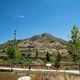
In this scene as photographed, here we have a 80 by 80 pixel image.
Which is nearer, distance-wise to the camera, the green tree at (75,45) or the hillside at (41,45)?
the green tree at (75,45)

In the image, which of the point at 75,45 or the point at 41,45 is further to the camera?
the point at 41,45

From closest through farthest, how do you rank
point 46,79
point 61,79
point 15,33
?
point 61,79 < point 46,79 < point 15,33

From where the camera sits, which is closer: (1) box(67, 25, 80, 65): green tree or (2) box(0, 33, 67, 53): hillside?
(1) box(67, 25, 80, 65): green tree

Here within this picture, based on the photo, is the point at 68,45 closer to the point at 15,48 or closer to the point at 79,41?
the point at 79,41

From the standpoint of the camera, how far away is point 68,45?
12.9 m

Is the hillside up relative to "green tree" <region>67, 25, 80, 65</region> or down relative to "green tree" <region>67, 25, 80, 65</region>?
up

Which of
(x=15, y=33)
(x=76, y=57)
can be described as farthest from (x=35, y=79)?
(x=15, y=33)

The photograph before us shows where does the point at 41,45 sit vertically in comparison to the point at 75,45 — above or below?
above

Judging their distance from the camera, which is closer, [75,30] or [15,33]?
[75,30]

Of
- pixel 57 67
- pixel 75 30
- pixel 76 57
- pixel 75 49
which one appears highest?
pixel 75 30

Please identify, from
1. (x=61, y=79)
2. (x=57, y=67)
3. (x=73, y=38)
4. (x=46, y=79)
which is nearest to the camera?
(x=61, y=79)

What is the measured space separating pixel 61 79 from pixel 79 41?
6770 mm

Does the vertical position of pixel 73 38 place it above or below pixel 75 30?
below

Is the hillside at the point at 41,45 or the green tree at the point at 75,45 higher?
the hillside at the point at 41,45
